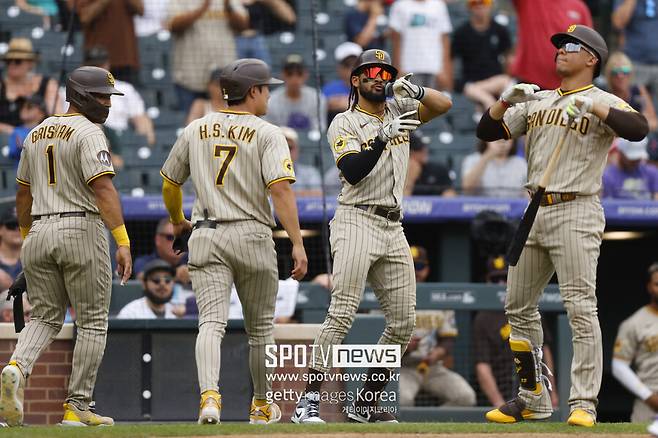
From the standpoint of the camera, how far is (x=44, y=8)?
13836 millimetres

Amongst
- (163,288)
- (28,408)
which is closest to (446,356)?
(163,288)

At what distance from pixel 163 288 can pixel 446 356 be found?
2.26 m

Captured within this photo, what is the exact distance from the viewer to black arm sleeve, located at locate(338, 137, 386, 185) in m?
7.31

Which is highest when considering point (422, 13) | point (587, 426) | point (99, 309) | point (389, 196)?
point (422, 13)

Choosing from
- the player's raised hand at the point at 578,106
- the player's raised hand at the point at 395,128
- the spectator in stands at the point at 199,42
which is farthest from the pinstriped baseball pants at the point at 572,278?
the spectator in stands at the point at 199,42

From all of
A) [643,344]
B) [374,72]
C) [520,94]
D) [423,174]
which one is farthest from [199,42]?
[520,94]

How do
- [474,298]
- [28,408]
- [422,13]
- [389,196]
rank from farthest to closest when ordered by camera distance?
[422,13] → [474,298] → [28,408] → [389,196]

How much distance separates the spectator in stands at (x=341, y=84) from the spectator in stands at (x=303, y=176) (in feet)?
2.18

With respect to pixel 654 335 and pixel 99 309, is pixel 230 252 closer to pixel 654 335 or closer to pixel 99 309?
pixel 99 309

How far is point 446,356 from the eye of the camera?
1059cm

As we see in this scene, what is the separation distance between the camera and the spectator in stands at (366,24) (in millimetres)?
13719

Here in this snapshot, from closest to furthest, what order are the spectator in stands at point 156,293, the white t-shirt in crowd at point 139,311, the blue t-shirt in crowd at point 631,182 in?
the white t-shirt in crowd at point 139,311
the spectator in stands at point 156,293
the blue t-shirt in crowd at point 631,182

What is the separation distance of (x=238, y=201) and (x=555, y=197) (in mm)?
1614

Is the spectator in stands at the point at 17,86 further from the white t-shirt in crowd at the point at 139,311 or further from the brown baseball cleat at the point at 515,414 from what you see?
the brown baseball cleat at the point at 515,414
